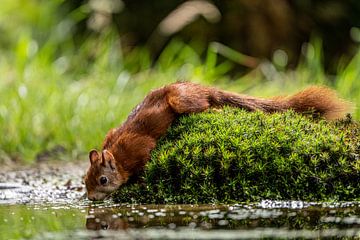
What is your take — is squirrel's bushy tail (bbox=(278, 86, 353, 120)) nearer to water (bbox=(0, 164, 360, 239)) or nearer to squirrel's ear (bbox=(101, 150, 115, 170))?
water (bbox=(0, 164, 360, 239))

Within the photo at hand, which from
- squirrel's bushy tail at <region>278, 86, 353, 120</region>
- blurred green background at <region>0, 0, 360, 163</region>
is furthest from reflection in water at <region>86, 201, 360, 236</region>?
blurred green background at <region>0, 0, 360, 163</region>

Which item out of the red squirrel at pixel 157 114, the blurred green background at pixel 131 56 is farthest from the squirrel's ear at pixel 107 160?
the blurred green background at pixel 131 56

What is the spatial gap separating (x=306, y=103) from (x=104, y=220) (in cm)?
200

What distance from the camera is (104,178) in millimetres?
6168

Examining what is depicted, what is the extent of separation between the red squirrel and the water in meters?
0.22

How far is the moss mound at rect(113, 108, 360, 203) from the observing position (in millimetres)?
5906

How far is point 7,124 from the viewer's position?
29.1ft

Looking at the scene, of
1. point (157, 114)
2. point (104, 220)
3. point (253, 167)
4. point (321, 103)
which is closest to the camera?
point (104, 220)

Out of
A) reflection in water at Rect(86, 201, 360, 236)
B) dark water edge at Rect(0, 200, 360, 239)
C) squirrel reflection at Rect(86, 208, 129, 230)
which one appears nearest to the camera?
dark water edge at Rect(0, 200, 360, 239)

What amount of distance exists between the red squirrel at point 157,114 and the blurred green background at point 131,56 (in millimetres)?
2305

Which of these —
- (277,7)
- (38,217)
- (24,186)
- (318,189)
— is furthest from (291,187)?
(277,7)

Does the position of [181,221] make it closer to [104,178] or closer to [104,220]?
[104,220]

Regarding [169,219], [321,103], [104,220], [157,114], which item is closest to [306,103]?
[321,103]

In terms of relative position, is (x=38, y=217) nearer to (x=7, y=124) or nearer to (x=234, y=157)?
(x=234, y=157)
